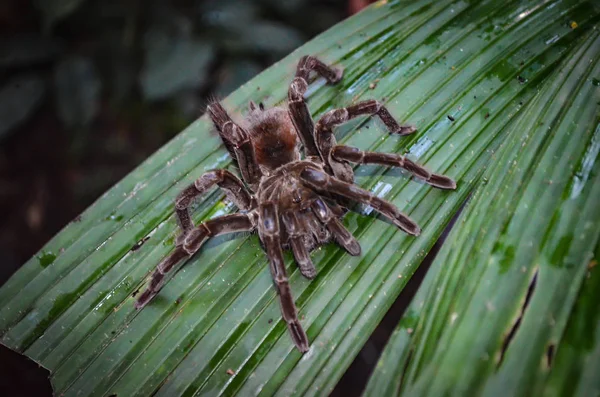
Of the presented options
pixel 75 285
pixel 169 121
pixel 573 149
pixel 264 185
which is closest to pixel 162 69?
pixel 169 121

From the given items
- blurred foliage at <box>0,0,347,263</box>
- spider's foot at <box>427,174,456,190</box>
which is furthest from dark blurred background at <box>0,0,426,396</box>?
spider's foot at <box>427,174,456,190</box>

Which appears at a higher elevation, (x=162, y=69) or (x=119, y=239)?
(x=162, y=69)

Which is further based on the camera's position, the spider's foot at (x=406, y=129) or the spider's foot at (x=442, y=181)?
the spider's foot at (x=406, y=129)

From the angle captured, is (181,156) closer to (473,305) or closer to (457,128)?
(457,128)

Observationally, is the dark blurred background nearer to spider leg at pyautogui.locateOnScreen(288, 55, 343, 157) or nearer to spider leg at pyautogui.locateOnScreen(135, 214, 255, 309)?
spider leg at pyautogui.locateOnScreen(288, 55, 343, 157)

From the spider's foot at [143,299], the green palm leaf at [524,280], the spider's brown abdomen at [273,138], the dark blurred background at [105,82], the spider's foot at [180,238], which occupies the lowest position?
the green palm leaf at [524,280]

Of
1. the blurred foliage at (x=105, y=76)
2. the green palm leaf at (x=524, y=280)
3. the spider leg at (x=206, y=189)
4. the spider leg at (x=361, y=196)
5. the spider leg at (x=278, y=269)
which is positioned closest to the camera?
the green palm leaf at (x=524, y=280)

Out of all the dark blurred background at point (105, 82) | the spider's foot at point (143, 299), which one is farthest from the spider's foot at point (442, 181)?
the dark blurred background at point (105, 82)

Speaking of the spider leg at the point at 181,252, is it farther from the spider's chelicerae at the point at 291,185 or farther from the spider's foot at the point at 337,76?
the spider's foot at the point at 337,76
